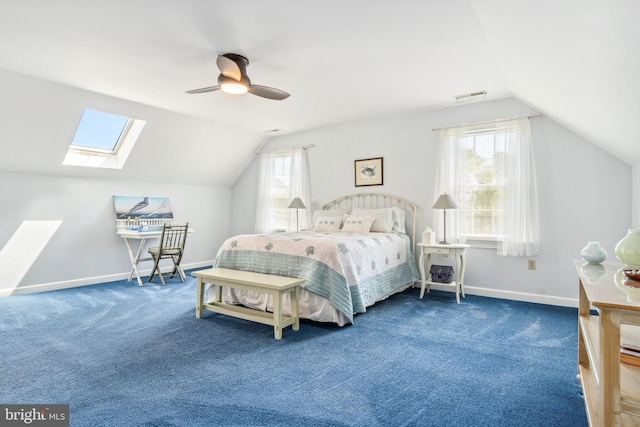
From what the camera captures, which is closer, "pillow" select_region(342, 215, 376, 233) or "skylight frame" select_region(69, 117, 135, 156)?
"pillow" select_region(342, 215, 376, 233)

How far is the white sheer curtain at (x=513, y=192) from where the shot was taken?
3938mm

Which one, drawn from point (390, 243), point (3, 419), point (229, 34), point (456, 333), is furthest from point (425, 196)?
point (3, 419)

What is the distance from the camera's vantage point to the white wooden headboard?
4766mm

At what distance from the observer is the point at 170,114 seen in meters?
4.89

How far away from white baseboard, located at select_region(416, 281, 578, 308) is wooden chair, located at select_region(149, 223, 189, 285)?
365 centimetres

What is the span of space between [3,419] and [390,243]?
135 inches

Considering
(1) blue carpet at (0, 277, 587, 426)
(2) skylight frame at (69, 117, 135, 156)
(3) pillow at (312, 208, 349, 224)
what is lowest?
(1) blue carpet at (0, 277, 587, 426)

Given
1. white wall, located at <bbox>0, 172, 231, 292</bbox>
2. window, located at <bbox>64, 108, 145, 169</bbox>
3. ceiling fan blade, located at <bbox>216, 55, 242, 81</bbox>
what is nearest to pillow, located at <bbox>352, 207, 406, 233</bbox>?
ceiling fan blade, located at <bbox>216, 55, 242, 81</bbox>

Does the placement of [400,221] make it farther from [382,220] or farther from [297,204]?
[297,204]

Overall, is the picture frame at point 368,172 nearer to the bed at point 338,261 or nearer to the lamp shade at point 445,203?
the bed at point 338,261

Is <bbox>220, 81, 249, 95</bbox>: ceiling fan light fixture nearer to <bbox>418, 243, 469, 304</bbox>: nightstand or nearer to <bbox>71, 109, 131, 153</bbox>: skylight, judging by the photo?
<bbox>71, 109, 131, 153</bbox>: skylight

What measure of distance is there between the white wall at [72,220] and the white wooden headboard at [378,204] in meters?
2.90

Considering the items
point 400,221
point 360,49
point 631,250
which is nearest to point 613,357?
point 631,250

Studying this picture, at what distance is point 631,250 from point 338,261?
1.98m
